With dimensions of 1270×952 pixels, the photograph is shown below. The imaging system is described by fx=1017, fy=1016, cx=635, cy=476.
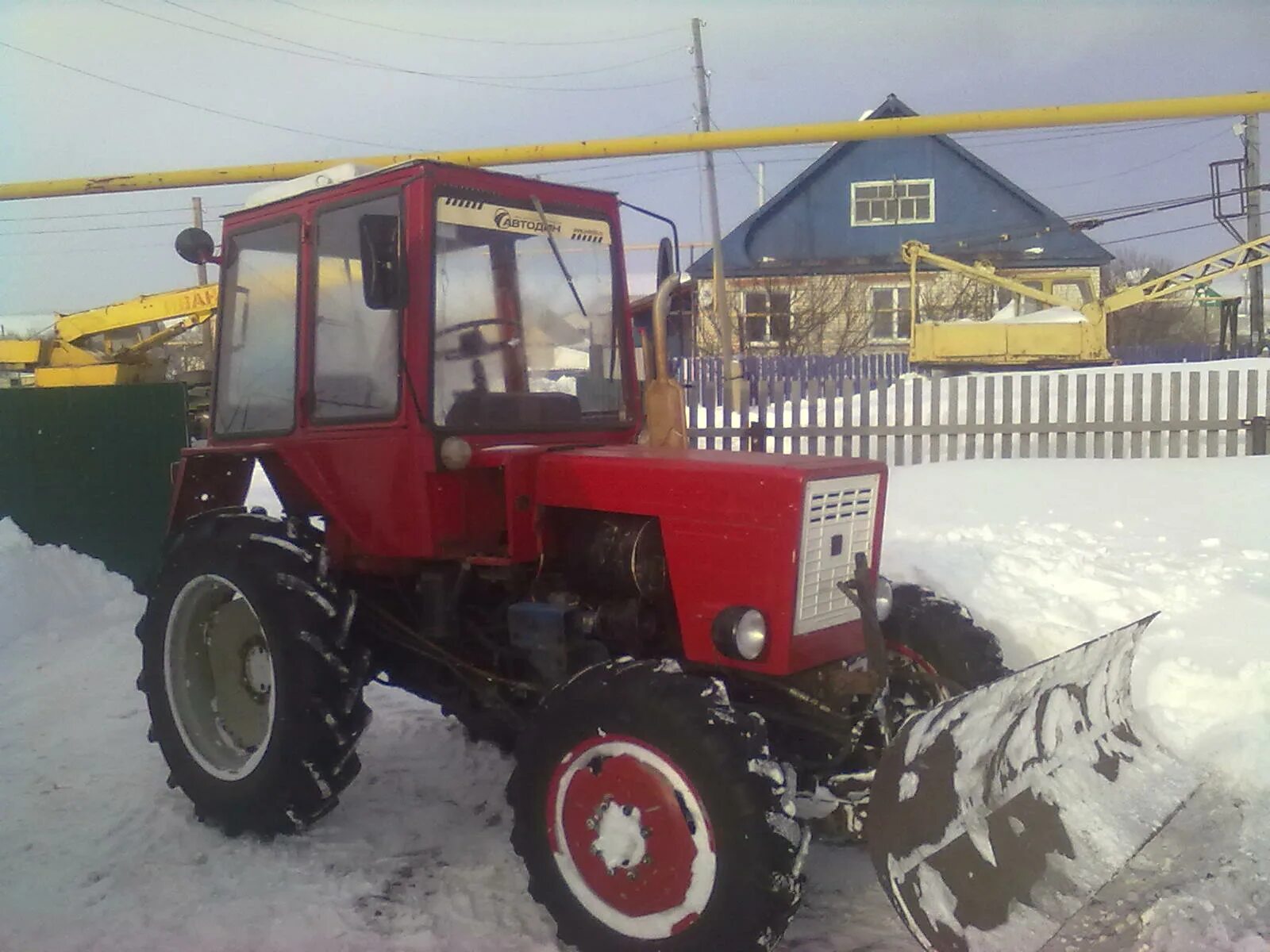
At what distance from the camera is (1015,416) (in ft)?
36.0

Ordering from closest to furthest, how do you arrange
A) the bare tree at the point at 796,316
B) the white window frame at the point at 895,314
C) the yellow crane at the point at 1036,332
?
1. the yellow crane at the point at 1036,332
2. the bare tree at the point at 796,316
3. the white window frame at the point at 895,314

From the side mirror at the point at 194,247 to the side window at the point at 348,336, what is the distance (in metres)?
0.80

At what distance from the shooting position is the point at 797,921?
10.1 feet

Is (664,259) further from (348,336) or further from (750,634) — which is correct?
(750,634)

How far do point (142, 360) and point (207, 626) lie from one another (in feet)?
24.9

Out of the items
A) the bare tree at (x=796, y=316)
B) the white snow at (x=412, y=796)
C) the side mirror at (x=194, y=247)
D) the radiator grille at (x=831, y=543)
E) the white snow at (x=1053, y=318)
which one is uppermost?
the bare tree at (x=796, y=316)

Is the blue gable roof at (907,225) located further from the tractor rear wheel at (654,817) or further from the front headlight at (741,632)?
the tractor rear wheel at (654,817)

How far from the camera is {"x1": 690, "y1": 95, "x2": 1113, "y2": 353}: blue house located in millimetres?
27438

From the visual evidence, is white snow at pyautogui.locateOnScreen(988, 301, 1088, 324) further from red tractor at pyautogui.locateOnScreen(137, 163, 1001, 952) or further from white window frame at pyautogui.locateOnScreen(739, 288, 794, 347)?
red tractor at pyautogui.locateOnScreen(137, 163, 1001, 952)

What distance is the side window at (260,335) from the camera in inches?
157

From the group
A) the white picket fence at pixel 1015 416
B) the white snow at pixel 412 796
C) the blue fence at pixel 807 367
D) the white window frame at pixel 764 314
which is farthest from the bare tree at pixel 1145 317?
the white snow at pixel 412 796

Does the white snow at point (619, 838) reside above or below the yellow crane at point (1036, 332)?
below

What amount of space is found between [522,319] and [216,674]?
75.1 inches

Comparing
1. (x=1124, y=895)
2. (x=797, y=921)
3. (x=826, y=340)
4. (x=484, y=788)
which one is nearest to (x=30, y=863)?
(x=484, y=788)
